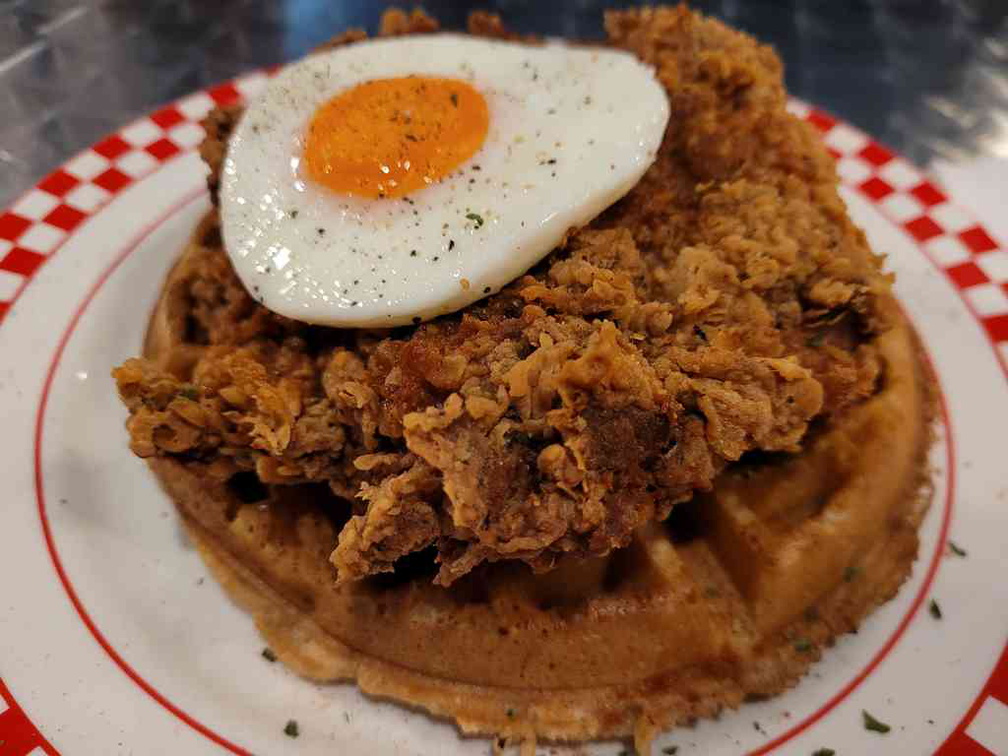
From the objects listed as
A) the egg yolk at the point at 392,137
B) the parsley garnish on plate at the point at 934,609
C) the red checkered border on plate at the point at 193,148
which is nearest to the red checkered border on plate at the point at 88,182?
the red checkered border on plate at the point at 193,148

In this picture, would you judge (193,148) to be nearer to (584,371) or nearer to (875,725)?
(584,371)

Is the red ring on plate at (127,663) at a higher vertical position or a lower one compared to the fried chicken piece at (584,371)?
lower

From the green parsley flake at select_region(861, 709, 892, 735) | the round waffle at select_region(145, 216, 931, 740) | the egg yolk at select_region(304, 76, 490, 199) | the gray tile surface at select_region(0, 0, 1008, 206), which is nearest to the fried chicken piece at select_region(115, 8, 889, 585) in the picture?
the round waffle at select_region(145, 216, 931, 740)

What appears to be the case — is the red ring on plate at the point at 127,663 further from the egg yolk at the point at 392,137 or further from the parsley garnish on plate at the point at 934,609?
the egg yolk at the point at 392,137

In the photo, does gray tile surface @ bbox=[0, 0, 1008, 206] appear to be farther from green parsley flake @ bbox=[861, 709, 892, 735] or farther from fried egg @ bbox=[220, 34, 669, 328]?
green parsley flake @ bbox=[861, 709, 892, 735]

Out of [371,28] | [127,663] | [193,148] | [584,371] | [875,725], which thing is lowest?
[875,725]

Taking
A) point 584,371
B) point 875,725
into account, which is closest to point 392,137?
point 584,371

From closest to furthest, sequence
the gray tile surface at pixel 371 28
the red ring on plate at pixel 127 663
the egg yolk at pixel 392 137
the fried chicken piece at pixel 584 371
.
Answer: the fried chicken piece at pixel 584 371 → the red ring on plate at pixel 127 663 → the egg yolk at pixel 392 137 → the gray tile surface at pixel 371 28
